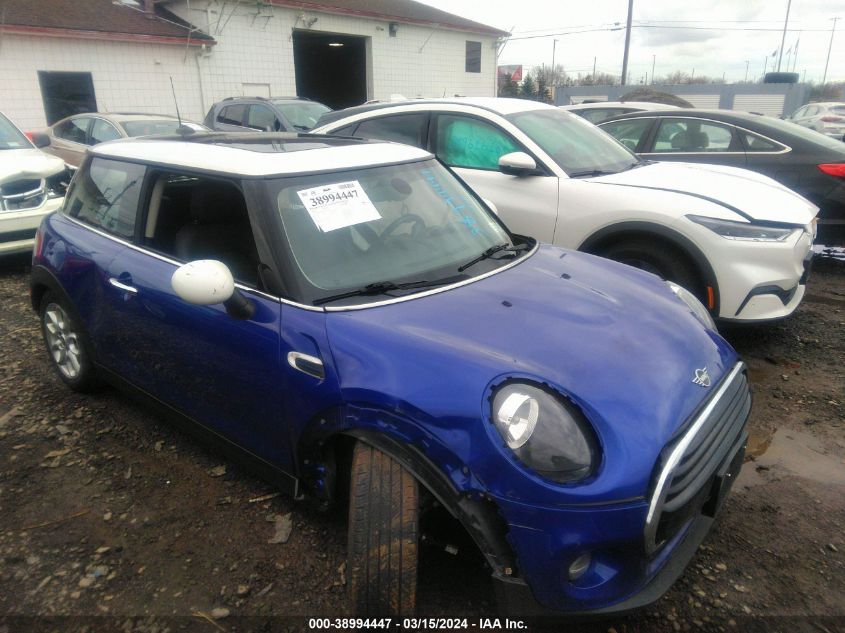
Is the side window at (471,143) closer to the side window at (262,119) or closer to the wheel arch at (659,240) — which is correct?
the wheel arch at (659,240)

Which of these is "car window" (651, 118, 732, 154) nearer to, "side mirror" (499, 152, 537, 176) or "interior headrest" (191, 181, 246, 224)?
"side mirror" (499, 152, 537, 176)

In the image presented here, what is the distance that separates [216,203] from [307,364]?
126 cm

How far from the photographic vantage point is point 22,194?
22.0ft

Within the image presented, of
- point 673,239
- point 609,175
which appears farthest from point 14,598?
point 609,175

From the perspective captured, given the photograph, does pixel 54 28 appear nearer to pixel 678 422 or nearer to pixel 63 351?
pixel 63 351

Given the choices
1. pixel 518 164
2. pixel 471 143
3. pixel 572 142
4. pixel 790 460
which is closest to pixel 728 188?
pixel 572 142

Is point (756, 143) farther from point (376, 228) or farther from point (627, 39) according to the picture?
point (627, 39)

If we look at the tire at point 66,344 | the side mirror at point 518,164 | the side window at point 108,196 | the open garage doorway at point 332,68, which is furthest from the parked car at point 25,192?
the open garage doorway at point 332,68

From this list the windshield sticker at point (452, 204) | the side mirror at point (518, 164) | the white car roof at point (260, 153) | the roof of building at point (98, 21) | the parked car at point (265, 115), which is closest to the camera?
the white car roof at point (260, 153)

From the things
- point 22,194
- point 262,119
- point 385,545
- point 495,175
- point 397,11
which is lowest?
point 385,545

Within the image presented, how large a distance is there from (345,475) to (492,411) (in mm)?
768

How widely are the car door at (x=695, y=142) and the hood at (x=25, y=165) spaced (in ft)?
22.1

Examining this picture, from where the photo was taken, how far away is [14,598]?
2.37m

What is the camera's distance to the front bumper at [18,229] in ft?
21.2
